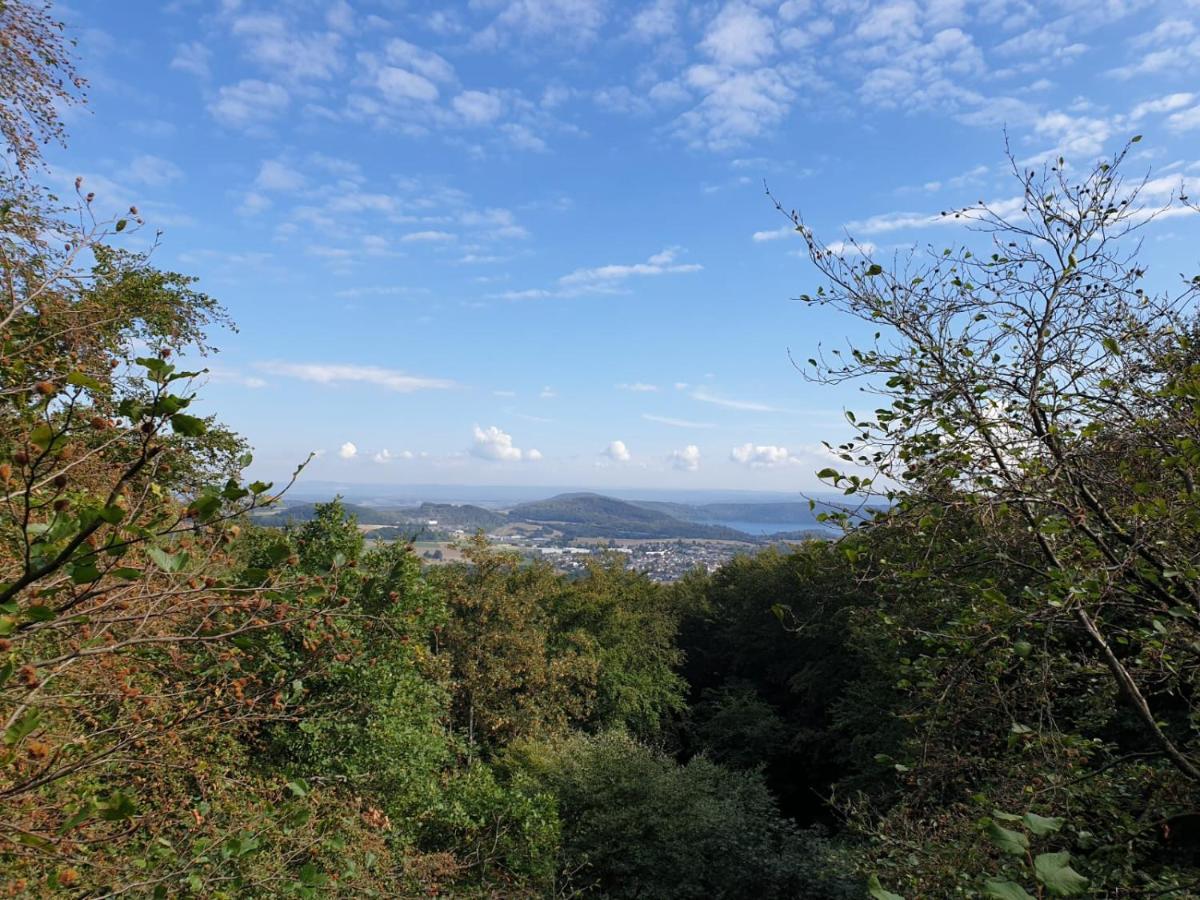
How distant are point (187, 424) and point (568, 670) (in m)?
17.2

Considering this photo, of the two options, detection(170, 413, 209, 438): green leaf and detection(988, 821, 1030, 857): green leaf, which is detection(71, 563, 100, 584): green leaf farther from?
detection(988, 821, 1030, 857): green leaf

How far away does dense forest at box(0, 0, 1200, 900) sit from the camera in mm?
2123

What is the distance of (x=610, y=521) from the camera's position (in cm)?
12800

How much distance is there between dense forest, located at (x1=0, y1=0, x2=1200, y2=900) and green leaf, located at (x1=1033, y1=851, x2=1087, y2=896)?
0.04 feet

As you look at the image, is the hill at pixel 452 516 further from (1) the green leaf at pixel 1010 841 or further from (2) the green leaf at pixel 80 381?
(1) the green leaf at pixel 1010 841

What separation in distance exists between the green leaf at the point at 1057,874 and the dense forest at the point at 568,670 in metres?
0.01

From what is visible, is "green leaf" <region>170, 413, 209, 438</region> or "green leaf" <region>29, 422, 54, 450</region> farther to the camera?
"green leaf" <region>170, 413, 209, 438</region>

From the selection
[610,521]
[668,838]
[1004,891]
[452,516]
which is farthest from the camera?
[610,521]

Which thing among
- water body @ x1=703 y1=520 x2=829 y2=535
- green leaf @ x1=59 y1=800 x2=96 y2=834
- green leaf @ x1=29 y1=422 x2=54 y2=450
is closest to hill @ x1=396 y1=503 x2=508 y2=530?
water body @ x1=703 y1=520 x2=829 y2=535

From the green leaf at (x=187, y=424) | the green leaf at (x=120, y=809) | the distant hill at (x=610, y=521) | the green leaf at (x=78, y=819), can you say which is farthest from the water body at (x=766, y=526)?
the green leaf at (x=187, y=424)

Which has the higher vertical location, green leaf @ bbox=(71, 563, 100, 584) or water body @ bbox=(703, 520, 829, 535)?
green leaf @ bbox=(71, 563, 100, 584)

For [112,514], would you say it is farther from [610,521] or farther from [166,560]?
[610,521]

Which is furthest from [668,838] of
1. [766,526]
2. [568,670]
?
[766,526]

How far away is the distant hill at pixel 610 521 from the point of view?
106938 mm
